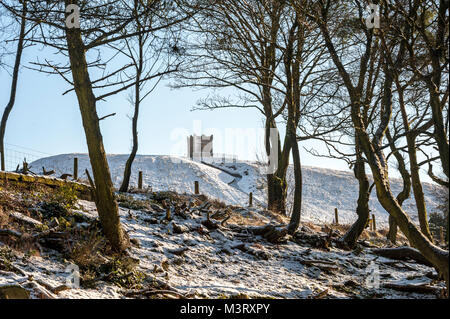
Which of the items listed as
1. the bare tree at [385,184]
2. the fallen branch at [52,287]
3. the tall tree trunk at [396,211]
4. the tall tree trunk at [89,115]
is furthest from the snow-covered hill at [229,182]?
the fallen branch at [52,287]

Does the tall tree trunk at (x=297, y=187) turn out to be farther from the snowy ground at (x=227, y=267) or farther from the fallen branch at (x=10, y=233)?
the fallen branch at (x=10, y=233)

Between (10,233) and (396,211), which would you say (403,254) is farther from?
(10,233)

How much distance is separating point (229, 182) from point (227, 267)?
2297 centimetres

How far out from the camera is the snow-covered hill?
88.7ft

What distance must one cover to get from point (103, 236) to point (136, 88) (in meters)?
8.51

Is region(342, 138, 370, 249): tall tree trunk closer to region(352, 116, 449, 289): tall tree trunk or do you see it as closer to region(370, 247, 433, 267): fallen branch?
region(370, 247, 433, 267): fallen branch

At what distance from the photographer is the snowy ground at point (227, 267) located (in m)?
5.79

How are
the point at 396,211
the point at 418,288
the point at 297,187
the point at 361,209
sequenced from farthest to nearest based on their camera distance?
the point at 297,187, the point at 361,209, the point at 418,288, the point at 396,211

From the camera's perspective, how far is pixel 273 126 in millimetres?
16375

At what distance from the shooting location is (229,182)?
3114cm

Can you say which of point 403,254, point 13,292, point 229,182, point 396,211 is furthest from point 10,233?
point 229,182

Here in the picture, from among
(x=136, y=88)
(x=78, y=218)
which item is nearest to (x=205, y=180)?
(x=136, y=88)

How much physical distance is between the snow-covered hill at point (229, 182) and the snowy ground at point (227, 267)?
1440 cm
